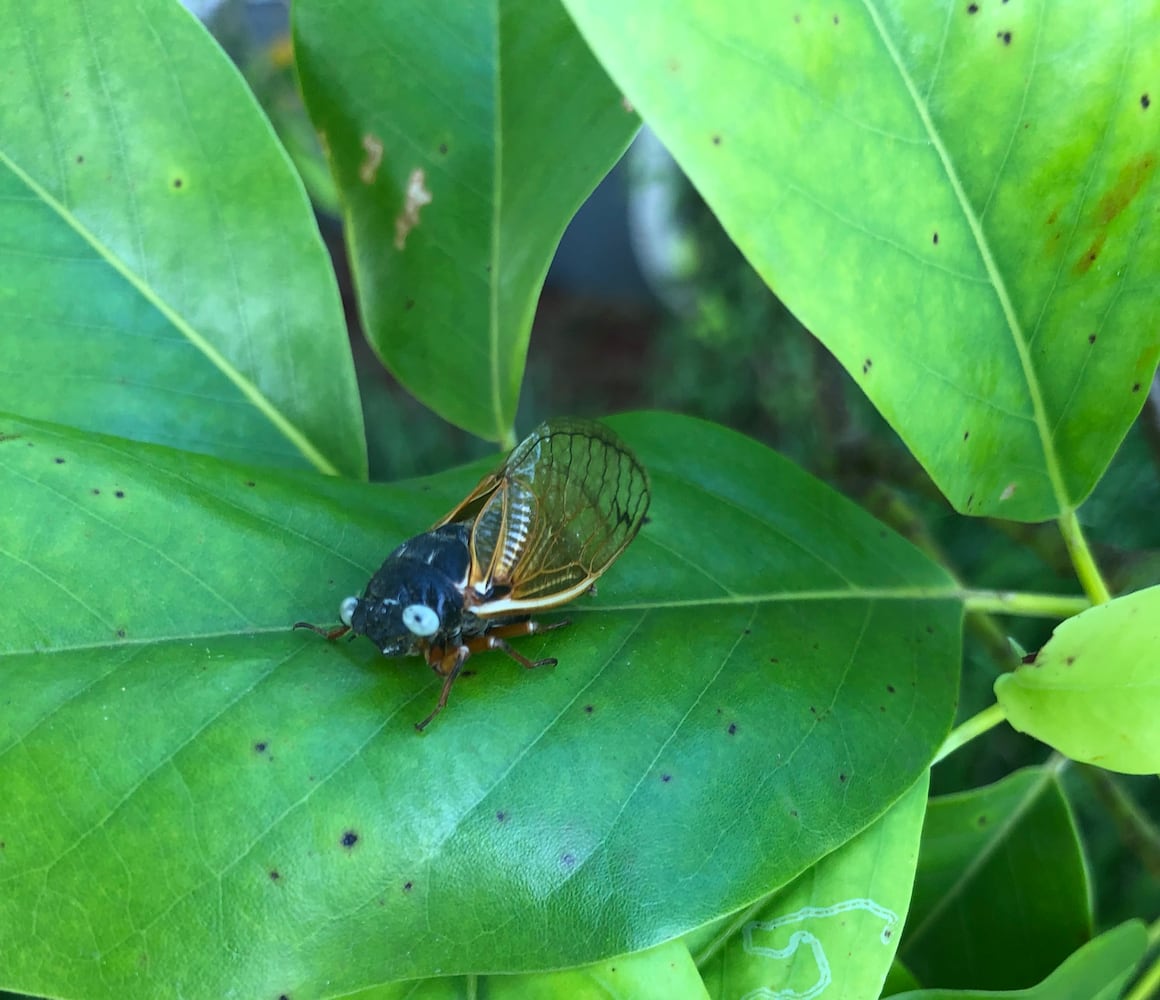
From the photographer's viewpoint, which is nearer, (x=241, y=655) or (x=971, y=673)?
(x=241, y=655)

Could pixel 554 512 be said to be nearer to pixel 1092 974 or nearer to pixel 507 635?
pixel 507 635

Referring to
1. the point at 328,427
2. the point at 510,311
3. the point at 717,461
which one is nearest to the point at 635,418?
the point at 717,461

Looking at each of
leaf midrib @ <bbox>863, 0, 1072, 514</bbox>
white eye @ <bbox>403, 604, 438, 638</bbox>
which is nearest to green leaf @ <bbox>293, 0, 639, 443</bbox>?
leaf midrib @ <bbox>863, 0, 1072, 514</bbox>

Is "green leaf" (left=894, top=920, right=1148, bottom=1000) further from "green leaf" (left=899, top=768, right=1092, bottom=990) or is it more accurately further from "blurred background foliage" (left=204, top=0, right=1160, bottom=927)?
"blurred background foliage" (left=204, top=0, right=1160, bottom=927)

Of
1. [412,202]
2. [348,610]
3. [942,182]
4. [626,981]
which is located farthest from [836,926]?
[412,202]

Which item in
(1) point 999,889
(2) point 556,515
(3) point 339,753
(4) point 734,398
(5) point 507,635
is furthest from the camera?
(4) point 734,398

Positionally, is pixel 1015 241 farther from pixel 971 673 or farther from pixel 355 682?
pixel 971 673
